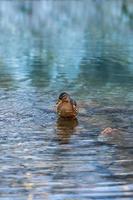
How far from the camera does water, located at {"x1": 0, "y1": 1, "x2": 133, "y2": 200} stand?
7.73 m

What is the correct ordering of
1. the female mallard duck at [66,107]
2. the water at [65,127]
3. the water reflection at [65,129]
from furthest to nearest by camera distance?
the female mallard duck at [66,107] < the water reflection at [65,129] < the water at [65,127]

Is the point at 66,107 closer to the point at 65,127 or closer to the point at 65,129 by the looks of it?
the point at 65,127

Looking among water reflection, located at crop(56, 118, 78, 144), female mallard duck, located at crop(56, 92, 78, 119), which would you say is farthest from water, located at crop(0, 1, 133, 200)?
female mallard duck, located at crop(56, 92, 78, 119)

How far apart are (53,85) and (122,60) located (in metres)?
6.62

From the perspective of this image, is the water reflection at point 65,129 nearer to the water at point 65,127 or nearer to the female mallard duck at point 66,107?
the water at point 65,127

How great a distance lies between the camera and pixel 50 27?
129 ft

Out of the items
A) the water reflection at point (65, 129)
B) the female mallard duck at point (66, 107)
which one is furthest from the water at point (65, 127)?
the female mallard duck at point (66, 107)

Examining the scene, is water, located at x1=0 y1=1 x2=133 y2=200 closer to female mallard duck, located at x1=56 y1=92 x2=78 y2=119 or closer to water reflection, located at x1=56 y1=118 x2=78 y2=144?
water reflection, located at x1=56 y1=118 x2=78 y2=144

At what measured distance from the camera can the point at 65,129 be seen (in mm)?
10852

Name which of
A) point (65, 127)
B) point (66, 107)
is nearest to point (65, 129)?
point (65, 127)

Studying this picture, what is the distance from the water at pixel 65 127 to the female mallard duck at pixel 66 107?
0.59 ft

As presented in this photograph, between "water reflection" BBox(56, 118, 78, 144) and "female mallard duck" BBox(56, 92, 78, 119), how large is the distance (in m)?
0.12

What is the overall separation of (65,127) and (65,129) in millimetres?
144

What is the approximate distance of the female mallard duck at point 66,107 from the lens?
11281mm
